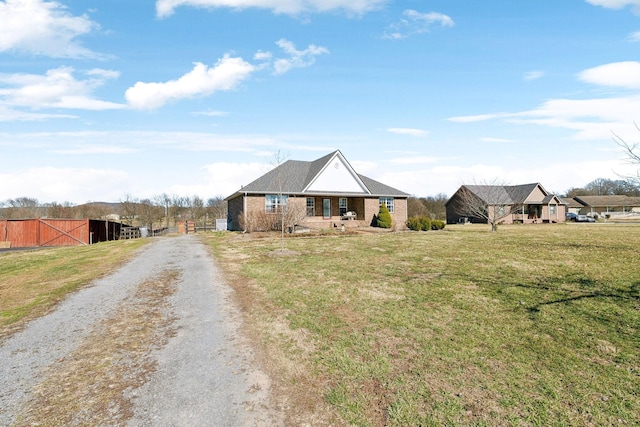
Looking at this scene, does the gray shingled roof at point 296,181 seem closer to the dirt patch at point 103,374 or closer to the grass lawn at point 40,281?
the grass lawn at point 40,281

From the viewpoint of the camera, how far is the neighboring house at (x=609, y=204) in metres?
72.9

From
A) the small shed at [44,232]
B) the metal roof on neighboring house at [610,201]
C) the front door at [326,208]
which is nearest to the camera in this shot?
the small shed at [44,232]

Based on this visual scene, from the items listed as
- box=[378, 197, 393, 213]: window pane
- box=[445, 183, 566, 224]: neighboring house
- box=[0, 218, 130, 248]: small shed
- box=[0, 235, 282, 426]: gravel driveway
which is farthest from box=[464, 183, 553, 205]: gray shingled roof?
box=[0, 235, 282, 426]: gravel driveway

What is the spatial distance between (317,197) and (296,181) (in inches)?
96.3

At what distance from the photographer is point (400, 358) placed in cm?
471

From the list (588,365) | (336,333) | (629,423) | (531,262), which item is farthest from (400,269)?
(629,423)

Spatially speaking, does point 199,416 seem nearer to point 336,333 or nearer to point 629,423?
point 336,333

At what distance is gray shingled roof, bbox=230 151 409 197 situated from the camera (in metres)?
28.1

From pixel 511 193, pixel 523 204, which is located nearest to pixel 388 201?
pixel 523 204

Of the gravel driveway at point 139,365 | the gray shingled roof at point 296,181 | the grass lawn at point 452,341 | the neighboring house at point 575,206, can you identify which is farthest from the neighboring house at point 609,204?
the gravel driveway at point 139,365

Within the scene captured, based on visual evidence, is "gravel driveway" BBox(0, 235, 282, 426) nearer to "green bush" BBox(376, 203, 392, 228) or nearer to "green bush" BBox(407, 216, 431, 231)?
"green bush" BBox(407, 216, 431, 231)

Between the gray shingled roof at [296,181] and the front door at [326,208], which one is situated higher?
the gray shingled roof at [296,181]

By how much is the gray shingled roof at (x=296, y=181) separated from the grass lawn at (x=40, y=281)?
45.7 ft

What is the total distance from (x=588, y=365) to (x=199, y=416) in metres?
4.92
